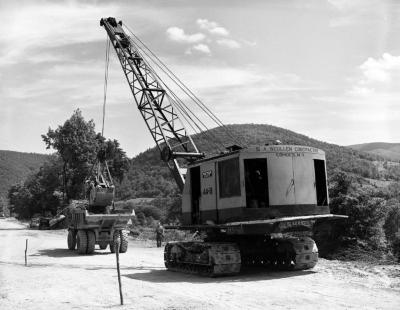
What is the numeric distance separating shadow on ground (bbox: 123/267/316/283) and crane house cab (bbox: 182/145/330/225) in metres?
1.61

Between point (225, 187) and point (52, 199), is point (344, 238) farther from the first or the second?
point (52, 199)

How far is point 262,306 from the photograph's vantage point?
9359 mm

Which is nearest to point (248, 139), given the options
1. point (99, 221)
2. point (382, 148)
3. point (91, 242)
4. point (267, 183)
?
point (91, 242)

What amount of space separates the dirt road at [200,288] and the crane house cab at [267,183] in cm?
180

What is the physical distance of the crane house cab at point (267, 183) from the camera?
1341cm

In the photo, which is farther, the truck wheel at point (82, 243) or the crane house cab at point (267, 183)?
the truck wheel at point (82, 243)

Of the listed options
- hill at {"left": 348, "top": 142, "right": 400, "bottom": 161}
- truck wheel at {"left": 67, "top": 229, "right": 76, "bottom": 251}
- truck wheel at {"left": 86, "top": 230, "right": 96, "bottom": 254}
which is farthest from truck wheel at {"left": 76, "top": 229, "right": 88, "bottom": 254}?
hill at {"left": 348, "top": 142, "right": 400, "bottom": 161}

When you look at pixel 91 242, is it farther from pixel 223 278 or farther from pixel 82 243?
pixel 223 278

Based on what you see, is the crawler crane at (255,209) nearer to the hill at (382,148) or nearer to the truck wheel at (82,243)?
the truck wheel at (82,243)

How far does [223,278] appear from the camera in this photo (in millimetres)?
13258

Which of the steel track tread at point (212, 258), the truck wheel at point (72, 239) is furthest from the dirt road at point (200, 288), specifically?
the truck wheel at point (72, 239)

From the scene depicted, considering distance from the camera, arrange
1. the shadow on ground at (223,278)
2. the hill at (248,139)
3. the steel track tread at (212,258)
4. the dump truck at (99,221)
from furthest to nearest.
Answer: the hill at (248,139)
the dump truck at (99,221)
the steel track tread at (212,258)
the shadow on ground at (223,278)

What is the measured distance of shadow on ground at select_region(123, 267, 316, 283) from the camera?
13.0m

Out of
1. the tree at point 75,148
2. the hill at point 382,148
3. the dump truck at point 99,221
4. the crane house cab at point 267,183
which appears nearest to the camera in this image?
the crane house cab at point 267,183
